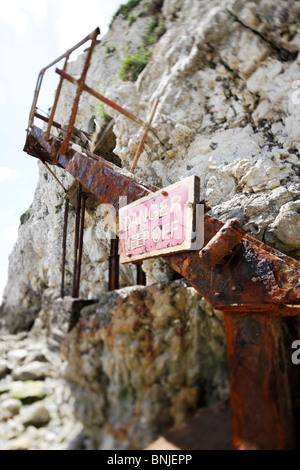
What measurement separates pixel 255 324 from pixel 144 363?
95 centimetres

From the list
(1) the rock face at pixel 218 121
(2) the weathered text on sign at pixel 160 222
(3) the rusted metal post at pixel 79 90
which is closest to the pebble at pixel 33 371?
(2) the weathered text on sign at pixel 160 222

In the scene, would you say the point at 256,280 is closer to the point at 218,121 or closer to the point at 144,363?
the point at 144,363

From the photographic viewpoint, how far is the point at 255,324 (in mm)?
1906

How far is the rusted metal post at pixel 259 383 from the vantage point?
1.68 m

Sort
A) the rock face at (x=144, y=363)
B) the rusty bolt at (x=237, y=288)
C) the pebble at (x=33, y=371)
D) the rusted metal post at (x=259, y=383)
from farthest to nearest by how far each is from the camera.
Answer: the pebble at (x=33, y=371), the rusty bolt at (x=237, y=288), the rock face at (x=144, y=363), the rusted metal post at (x=259, y=383)

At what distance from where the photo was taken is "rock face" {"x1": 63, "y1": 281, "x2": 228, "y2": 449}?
1896 millimetres

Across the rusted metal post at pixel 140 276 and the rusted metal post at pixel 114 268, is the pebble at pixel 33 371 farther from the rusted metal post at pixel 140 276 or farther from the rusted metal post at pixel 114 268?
the rusted metal post at pixel 140 276

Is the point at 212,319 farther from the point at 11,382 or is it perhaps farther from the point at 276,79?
the point at 276,79

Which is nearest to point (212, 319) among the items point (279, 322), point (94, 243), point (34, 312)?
point (279, 322)

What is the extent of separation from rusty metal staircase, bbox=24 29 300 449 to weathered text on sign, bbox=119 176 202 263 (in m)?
0.16

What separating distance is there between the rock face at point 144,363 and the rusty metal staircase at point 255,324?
0.88 ft

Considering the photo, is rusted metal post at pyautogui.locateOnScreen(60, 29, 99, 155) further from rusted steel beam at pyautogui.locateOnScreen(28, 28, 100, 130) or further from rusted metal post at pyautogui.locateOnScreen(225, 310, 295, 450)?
rusted metal post at pyautogui.locateOnScreen(225, 310, 295, 450)

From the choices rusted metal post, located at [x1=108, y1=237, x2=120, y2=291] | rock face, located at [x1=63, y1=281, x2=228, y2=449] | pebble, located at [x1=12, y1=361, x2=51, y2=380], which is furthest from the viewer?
rusted metal post, located at [x1=108, y1=237, x2=120, y2=291]

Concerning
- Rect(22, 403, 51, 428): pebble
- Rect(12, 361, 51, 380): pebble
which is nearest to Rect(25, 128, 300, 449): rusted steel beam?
Rect(22, 403, 51, 428): pebble
